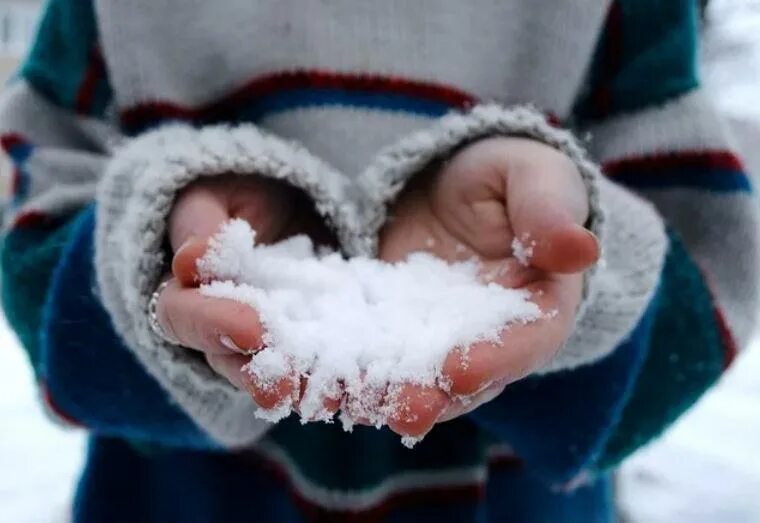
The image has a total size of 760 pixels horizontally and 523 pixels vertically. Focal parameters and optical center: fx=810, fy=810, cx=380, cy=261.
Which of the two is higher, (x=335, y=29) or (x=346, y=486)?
(x=335, y=29)

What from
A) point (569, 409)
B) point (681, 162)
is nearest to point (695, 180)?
point (681, 162)

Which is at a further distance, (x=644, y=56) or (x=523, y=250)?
(x=644, y=56)

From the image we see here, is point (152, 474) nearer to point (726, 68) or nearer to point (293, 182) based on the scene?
point (293, 182)

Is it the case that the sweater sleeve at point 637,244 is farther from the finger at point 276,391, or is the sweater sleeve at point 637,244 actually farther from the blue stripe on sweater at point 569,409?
the finger at point 276,391

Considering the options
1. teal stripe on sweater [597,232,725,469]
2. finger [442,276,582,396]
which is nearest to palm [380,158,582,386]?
finger [442,276,582,396]

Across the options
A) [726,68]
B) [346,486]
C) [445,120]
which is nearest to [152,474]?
[346,486]

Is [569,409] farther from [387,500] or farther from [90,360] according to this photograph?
[90,360]
